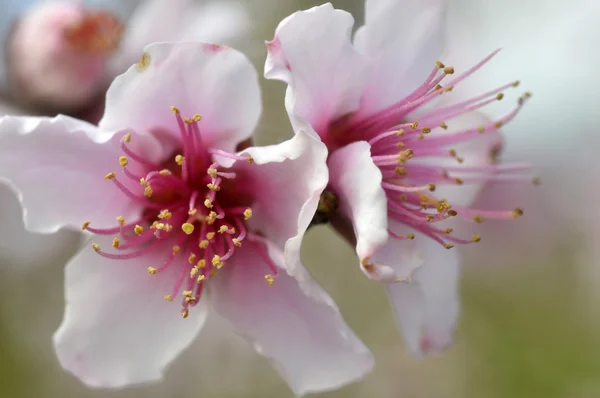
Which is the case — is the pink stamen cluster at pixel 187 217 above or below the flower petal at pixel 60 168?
below

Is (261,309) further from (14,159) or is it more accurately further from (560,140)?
(560,140)

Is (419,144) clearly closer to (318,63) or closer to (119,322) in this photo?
(318,63)

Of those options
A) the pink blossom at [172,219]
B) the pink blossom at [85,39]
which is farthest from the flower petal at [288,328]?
the pink blossom at [85,39]

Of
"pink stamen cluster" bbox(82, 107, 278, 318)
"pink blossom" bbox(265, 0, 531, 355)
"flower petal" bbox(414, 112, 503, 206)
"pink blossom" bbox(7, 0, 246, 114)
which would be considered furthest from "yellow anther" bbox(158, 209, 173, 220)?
"pink blossom" bbox(7, 0, 246, 114)

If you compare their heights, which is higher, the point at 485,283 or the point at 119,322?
the point at 119,322

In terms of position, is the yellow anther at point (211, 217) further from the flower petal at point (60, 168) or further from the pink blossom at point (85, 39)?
the pink blossom at point (85, 39)

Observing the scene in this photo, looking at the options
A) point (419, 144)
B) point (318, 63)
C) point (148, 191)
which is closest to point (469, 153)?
point (419, 144)
